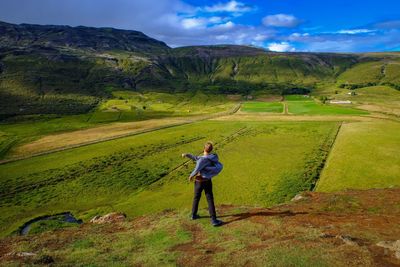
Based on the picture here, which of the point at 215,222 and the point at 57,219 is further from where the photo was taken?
the point at 57,219

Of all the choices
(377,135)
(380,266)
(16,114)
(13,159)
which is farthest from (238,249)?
(16,114)

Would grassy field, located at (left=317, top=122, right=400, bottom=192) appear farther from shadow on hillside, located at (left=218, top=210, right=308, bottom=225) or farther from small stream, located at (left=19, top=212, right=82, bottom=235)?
Answer: small stream, located at (left=19, top=212, right=82, bottom=235)

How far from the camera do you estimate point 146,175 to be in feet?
230

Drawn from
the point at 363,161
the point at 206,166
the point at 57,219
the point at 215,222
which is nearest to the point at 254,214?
the point at 215,222

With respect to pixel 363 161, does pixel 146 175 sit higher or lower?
higher

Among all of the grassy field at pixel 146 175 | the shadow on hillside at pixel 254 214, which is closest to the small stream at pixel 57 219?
the grassy field at pixel 146 175

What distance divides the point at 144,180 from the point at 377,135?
239 ft

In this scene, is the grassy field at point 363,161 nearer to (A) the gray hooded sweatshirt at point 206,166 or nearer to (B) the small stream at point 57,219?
(B) the small stream at point 57,219

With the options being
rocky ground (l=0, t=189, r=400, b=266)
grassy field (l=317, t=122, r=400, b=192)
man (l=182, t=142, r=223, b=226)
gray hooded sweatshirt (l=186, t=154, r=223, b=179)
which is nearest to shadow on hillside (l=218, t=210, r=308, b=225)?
rocky ground (l=0, t=189, r=400, b=266)

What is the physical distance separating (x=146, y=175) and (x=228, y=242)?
5133cm

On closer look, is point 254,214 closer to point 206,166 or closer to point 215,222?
point 215,222

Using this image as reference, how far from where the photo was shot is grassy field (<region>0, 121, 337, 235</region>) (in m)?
55.4

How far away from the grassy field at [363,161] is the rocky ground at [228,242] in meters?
35.5

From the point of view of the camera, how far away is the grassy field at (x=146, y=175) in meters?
55.4
